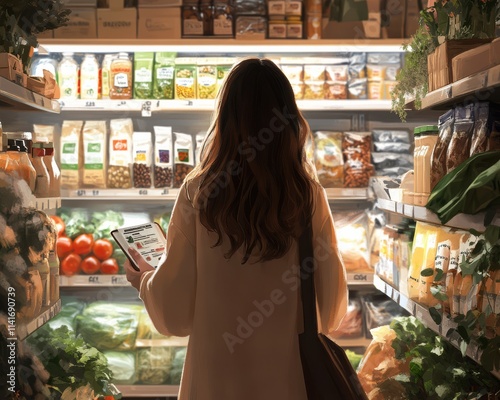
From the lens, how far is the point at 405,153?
14.0ft

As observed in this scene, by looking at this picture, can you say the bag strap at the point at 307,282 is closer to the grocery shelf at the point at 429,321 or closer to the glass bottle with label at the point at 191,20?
the grocery shelf at the point at 429,321

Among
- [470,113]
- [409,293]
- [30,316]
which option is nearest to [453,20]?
[470,113]

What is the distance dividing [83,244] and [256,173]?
7.84 feet

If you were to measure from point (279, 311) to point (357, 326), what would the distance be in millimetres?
2357

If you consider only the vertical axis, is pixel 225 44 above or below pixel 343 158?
above

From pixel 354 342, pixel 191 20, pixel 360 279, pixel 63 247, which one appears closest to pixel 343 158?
pixel 360 279

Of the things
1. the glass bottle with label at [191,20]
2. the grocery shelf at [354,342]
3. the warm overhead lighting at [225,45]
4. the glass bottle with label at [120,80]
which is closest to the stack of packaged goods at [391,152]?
the warm overhead lighting at [225,45]

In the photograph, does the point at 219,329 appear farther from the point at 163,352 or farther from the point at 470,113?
the point at 163,352

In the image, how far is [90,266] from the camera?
4.05m

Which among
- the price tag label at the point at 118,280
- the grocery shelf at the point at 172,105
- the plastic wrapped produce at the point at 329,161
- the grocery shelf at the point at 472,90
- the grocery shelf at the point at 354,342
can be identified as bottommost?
the grocery shelf at the point at 354,342

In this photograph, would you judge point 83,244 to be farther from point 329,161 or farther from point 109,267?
point 329,161

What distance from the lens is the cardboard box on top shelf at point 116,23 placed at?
3.96 m

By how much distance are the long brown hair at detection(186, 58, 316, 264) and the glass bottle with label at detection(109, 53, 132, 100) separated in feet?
7.29

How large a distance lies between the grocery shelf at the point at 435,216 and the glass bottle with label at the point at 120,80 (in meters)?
1.76
